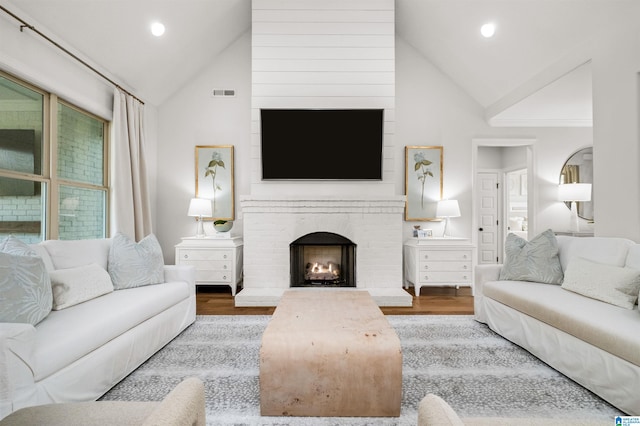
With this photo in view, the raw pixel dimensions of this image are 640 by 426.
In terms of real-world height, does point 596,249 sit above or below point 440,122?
below

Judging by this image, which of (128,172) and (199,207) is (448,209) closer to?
(199,207)

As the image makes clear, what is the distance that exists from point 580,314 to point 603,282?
430 mm

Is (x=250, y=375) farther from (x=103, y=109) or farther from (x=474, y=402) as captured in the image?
(x=103, y=109)

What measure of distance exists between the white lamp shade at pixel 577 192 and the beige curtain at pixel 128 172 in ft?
18.4

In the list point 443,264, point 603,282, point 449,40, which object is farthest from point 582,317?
point 449,40

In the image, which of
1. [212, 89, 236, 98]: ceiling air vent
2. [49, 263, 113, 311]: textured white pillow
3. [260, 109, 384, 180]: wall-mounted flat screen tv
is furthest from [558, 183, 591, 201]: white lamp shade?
[49, 263, 113, 311]: textured white pillow

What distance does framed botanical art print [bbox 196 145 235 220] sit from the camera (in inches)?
184

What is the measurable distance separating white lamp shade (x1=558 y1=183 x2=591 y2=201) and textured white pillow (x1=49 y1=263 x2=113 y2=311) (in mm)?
5474

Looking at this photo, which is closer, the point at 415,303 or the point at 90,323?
the point at 90,323

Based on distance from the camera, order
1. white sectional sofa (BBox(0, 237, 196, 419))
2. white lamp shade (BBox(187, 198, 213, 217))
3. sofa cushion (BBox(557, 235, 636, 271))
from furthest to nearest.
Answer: white lamp shade (BBox(187, 198, 213, 217)) < sofa cushion (BBox(557, 235, 636, 271)) < white sectional sofa (BBox(0, 237, 196, 419))

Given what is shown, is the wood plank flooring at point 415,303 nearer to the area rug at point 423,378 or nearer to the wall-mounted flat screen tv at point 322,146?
the area rug at point 423,378

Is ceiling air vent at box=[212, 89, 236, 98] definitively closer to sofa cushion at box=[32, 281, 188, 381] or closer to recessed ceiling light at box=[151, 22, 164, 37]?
recessed ceiling light at box=[151, 22, 164, 37]

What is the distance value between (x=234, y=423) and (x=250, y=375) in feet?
1.53

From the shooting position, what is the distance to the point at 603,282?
7.18 feet
